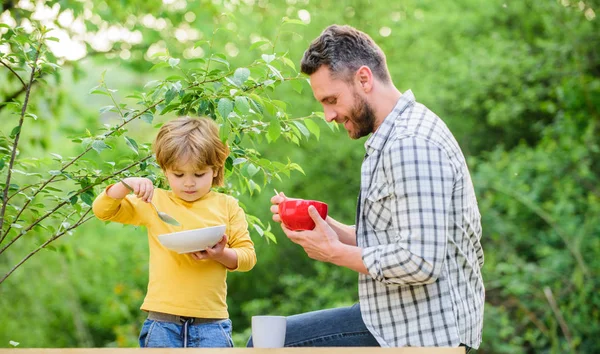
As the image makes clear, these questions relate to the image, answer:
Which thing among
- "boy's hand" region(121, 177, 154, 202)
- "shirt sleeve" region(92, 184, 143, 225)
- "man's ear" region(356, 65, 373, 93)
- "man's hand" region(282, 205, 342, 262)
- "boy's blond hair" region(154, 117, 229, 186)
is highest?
"man's ear" region(356, 65, 373, 93)

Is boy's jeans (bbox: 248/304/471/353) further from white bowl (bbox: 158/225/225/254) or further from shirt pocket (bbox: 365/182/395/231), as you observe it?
white bowl (bbox: 158/225/225/254)

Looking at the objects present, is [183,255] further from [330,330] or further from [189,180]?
[330,330]

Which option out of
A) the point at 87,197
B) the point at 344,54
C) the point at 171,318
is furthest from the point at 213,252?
the point at 344,54

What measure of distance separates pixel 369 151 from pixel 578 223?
559 centimetres

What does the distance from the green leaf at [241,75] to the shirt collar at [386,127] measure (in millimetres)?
410

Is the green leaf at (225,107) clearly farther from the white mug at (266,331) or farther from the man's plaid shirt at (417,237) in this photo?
the white mug at (266,331)

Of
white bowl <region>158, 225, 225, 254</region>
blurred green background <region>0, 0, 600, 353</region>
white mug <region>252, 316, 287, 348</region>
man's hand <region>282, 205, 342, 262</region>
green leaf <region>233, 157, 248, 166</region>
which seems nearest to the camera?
white mug <region>252, 316, 287, 348</region>

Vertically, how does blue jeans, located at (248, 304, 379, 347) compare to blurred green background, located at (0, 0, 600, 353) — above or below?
below

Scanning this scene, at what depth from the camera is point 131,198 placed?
8.19 feet

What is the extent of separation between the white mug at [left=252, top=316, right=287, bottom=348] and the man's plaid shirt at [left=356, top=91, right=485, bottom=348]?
0.31 meters

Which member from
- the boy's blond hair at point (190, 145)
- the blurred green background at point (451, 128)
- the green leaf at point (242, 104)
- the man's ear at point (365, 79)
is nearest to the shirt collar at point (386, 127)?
the man's ear at point (365, 79)

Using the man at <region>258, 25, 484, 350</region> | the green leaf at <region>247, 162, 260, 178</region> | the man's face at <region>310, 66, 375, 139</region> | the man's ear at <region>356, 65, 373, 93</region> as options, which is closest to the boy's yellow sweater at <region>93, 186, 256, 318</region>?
the green leaf at <region>247, 162, 260, 178</region>

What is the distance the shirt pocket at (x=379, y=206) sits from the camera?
223 centimetres

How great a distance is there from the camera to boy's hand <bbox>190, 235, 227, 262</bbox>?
91.7 inches
